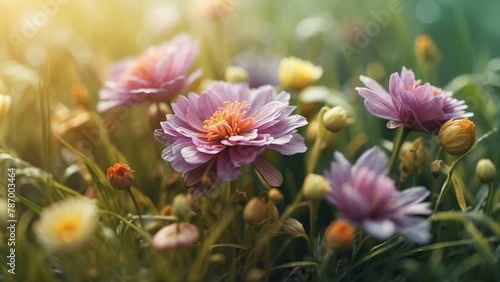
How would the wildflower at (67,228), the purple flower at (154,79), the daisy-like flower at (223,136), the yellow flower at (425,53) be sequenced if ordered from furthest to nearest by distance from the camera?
1. the yellow flower at (425,53)
2. the purple flower at (154,79)
3. the daisy-like flower at (223,136)
4. the wildflower at (67,228)

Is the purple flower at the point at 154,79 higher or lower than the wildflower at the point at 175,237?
higher

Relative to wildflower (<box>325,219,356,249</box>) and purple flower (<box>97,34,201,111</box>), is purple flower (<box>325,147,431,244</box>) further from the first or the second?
purple flower (<box>97,34,201,111</box>)

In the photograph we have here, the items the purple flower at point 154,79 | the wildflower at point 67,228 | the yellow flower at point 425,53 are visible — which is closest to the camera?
the wildflower at point 67,228

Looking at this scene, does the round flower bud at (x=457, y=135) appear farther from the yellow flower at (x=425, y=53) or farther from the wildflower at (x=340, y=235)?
the yellow flower at (x=425, y=53)

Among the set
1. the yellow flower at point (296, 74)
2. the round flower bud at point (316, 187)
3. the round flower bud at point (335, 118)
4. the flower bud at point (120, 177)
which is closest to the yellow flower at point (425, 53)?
the yellow flower at point (296, 74)

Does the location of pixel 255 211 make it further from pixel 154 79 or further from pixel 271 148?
pixel 154 79

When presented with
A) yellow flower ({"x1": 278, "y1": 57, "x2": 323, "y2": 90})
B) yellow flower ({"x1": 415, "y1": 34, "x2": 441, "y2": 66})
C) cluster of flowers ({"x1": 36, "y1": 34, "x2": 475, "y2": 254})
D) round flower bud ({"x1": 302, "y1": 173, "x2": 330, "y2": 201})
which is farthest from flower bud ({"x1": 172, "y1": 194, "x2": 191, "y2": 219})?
yellow flower ({"x1": 415, "y1": 34, "x2": 441, "y2": 66})
